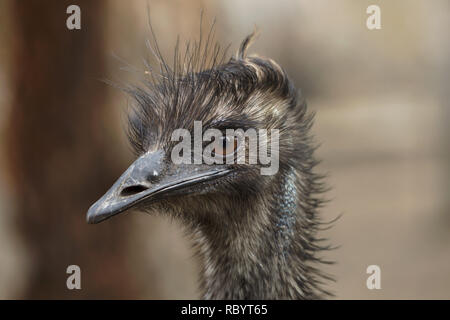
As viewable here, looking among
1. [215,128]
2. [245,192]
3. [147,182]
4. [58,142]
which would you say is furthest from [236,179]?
[58,142]

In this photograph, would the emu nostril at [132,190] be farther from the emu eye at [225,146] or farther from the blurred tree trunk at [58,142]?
the blurred tree trunk at [58,142]

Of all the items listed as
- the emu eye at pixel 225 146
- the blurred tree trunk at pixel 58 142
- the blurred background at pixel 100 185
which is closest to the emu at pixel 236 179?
the emu eye at pixel 225 146

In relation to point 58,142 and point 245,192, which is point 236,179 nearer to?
point 245,192

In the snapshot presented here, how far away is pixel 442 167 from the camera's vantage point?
6.00 meters

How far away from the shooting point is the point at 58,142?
9.59 ft

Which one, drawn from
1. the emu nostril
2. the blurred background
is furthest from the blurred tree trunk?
the emu nostril

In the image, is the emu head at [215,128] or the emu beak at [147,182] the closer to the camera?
the emu beak at [147,182]

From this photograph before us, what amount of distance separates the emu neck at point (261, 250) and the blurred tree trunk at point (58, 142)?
1.15 meters

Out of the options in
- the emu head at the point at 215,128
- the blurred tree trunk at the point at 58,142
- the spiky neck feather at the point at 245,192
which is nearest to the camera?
the emu head at the point at 215,128

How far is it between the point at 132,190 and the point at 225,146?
30 centimetres

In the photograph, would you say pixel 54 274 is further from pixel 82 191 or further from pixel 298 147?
pixel 298 147

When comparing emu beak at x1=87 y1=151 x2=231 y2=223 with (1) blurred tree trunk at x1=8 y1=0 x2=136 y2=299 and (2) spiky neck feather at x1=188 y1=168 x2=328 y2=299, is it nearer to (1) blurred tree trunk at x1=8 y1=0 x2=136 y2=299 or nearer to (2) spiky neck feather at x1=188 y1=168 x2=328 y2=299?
(2) spiky neck feather at x1=188 y1=168 x2=328 y2=299

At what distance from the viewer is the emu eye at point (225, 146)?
1835mm

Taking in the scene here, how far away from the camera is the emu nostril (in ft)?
5.47
